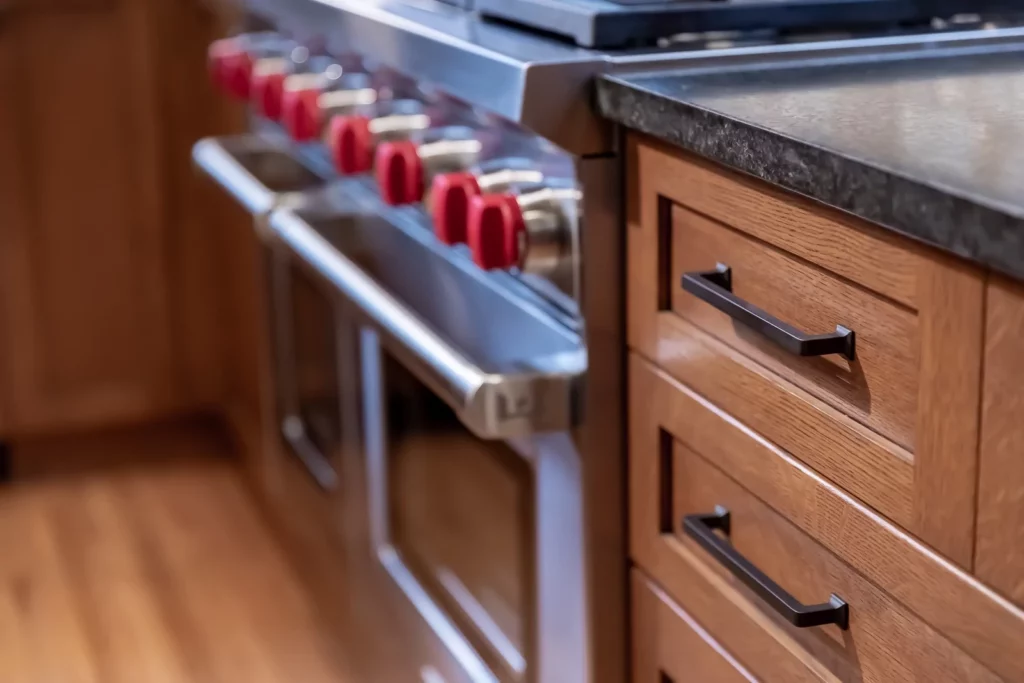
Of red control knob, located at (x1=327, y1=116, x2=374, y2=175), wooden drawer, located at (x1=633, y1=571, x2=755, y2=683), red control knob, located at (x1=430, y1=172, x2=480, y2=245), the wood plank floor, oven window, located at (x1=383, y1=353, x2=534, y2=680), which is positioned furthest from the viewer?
the wood plank floor

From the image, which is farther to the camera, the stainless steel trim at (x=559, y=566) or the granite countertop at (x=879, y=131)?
Answer: the stainless steel trim at (x=559, y=566)

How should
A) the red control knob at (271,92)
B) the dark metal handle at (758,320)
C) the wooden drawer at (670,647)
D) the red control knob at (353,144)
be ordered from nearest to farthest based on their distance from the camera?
the dark metal handle at (758,320) < the wooden drawer at (670,647) < the red control knob at (353,144) < the red control knob at (271,92)

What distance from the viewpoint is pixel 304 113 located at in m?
1.26

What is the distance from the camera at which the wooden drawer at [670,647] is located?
82 centimetres

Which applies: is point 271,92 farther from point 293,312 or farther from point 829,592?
point 829,592

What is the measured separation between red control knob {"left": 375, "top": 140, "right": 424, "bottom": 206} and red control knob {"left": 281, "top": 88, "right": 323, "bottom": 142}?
205mm

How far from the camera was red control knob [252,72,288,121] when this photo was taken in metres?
1.36

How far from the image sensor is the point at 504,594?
107 centimetres

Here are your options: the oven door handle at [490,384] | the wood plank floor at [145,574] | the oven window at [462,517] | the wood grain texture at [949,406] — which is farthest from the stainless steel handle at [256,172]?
the wood grain texture at [949,406]


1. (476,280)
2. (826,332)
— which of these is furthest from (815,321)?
(476,280)

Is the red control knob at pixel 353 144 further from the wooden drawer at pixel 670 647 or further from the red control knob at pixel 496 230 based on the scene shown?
the wooden drawer at pixel 670 647

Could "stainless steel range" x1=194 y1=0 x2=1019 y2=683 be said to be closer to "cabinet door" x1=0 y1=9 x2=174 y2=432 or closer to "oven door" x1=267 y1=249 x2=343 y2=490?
"oven door" x1=267 y1=249 x2=343 y2=490

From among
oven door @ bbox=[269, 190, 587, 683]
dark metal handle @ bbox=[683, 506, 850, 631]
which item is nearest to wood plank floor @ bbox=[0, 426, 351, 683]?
oven door @ bbox=[269, 190, 587, 683]

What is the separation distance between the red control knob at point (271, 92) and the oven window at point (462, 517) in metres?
0.31
